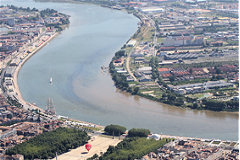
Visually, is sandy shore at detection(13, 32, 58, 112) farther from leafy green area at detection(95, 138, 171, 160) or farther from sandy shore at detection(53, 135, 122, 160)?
leafy green area at detection(95, 138, 171, 160)

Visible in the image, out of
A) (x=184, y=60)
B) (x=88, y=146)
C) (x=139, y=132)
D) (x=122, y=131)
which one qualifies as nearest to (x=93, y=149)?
(x=88, y=146)

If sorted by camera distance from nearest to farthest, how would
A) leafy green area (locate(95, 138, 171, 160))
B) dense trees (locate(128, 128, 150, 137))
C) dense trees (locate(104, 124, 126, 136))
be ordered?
leafy green area (locate(95, 138, 171, 160)), dense trees (locate(128, 128, 150, 137)), dense trees (locate(104, 124, 126, 136))

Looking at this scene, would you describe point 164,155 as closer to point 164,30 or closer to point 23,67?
point 23,67

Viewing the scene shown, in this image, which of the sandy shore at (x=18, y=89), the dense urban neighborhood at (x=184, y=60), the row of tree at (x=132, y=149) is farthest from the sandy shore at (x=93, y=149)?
the dense urban neighborhood at (x=184, y=60)

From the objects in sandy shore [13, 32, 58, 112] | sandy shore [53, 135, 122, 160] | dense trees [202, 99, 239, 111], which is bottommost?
sandy shore [53, 135, 122, 160]

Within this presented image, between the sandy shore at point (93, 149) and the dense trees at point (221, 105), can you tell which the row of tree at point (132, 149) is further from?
the dense trees at point (221, 105)

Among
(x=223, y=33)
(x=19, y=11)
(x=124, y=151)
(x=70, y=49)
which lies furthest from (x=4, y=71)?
(x=19, y=11)

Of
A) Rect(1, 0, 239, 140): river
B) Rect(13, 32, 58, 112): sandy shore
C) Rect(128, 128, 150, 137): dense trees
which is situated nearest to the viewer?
Rect(128, 128, 150, 137): dense trees

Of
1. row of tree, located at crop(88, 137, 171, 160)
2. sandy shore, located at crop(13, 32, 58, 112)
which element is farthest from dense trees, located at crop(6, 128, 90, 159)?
sandy shore, located at crop(13, 32, 58, 112)

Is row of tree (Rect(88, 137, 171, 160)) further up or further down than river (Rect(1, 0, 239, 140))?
further down
